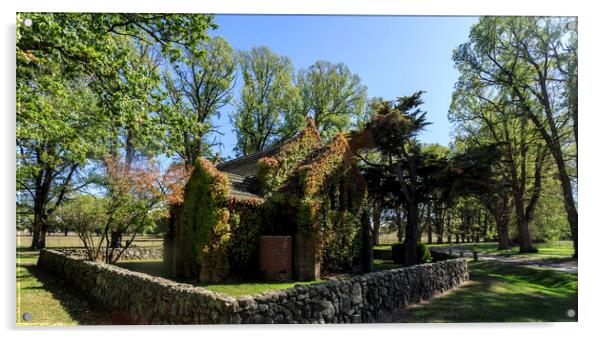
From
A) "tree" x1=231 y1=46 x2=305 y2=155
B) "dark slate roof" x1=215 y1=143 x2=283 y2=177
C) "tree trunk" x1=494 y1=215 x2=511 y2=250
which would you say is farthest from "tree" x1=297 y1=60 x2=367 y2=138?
"tree trunk" x1=494 y1=215 x2=511 y2=250

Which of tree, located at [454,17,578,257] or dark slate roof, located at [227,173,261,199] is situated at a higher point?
tree, located at [454,17,578,257]

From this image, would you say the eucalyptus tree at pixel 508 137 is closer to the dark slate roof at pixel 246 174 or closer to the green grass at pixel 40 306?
the dark slate roof at pixel 246 174

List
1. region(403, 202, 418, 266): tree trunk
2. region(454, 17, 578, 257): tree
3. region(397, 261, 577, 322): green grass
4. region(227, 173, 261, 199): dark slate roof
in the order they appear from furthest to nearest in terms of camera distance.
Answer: region(403, 202, 418, 266): tree trunk, region(227, 173, 261, 199): dark slate roof, region(454, 17, 578, 257): tree, region(397, 261, 577, 322): green grass

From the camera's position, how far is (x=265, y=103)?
8.99 metres

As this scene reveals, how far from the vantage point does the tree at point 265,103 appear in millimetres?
7172

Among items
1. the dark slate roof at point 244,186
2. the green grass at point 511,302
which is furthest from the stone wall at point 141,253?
the green grass at point 511,302

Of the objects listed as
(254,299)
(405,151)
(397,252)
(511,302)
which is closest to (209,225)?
(254,299)

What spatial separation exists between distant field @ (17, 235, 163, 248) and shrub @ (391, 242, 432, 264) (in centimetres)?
1080

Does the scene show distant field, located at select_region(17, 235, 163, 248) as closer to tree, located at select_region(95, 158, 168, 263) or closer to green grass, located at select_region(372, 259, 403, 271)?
Result: tree, located at select_region(95, 158, 168, 263)

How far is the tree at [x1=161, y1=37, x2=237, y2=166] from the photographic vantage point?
6270mm

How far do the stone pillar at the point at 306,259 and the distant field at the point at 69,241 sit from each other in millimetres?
5609

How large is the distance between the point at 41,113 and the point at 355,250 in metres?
9.17

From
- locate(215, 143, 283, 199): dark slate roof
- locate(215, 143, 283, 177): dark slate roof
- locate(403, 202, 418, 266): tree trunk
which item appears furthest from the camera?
locate(403, 202, 418, 266): tree trunk

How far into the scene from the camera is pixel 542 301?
5.93 meters
